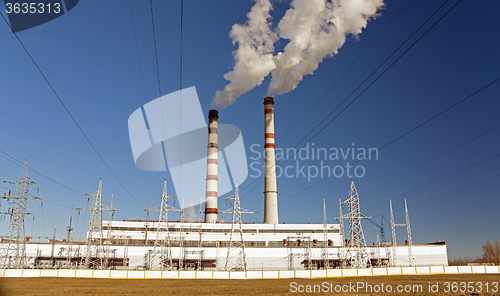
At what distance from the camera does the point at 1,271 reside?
42188mm

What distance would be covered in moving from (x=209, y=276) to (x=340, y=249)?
1583 inches

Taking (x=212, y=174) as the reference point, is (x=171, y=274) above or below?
below

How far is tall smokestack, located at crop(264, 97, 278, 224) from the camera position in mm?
83062

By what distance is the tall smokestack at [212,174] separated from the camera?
90.4 meters

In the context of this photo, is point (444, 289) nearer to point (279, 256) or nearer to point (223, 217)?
point (279, 256)

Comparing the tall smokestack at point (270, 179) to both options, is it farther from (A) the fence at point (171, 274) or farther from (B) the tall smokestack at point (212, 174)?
(A) the fence at point (171, 274)

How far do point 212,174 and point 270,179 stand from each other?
16932mm

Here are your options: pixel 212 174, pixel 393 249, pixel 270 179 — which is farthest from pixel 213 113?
pixel 393 249

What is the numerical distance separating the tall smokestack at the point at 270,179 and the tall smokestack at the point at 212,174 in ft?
47.8

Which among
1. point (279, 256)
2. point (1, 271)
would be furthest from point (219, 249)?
point (1, 271)

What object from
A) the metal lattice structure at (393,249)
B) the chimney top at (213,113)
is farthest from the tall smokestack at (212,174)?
the metal lattice structure at (393,249)

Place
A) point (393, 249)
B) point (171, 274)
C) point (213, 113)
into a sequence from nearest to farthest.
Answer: point (171, 274), point (393, 249), point (213, 113)

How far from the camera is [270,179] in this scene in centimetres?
8344

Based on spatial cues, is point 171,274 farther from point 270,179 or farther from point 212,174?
point 212,174
